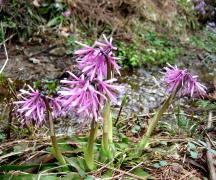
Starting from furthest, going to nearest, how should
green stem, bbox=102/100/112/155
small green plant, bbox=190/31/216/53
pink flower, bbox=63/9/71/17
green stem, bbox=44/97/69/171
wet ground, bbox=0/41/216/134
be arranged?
small green plant, bbox=190/31/216/53 → pink flower, bbox=63/9/71/17 → wet ground, bbox=0/41/216/134 → green stem, bbox=102/100/112/155 → green stem, bbox=44/97/69/171

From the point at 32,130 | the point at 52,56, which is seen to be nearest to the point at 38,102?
the point at 32,130

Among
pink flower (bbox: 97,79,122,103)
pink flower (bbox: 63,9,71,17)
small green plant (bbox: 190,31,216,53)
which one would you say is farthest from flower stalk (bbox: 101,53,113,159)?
small green plant (bbox: 190,31,216,53)

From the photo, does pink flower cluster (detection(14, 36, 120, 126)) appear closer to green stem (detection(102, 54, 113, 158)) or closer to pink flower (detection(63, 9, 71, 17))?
green stem (detection(102, 54, 113, 158))

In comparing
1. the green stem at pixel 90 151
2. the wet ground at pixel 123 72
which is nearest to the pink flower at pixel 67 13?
the wet ground at pixel 123 72

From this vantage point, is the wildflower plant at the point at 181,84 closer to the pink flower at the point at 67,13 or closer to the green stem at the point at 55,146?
the green stem at the point at 55,146

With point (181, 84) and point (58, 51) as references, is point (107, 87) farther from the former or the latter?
point (58, 51)

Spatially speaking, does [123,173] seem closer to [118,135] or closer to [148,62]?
[118,135]

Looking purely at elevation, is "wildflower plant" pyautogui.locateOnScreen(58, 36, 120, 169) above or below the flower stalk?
above
